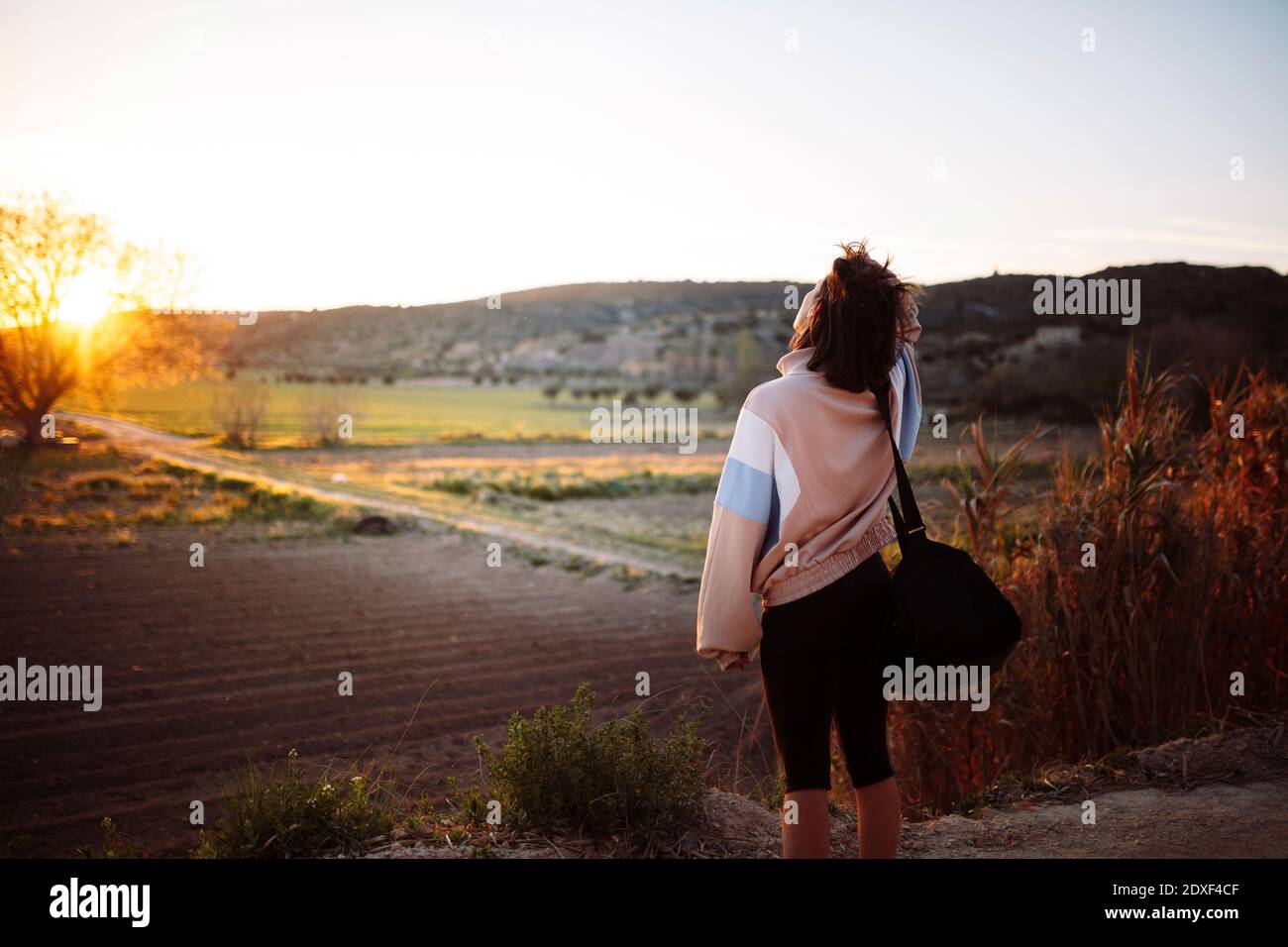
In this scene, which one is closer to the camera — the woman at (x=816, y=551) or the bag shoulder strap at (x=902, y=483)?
the woman at (x=816, y=551)

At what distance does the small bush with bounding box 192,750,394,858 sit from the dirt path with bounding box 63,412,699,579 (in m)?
9.44

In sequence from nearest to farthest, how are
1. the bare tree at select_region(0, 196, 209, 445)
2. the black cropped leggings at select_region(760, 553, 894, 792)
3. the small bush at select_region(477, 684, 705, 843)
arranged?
the black cropped leggings at select_region(760, 553, 894, 792)
the small bush at select_region(477, 684, 705, 843)
the bare tree at select_region(0, 196, 209, 445)

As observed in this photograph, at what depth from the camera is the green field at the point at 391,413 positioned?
114 ft

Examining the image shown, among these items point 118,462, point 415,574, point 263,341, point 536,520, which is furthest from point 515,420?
point 263,341

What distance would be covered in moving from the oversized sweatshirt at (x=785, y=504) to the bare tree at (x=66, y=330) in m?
25.1

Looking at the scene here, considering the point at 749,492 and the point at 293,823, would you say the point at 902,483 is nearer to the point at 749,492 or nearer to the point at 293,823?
the point at 749,492

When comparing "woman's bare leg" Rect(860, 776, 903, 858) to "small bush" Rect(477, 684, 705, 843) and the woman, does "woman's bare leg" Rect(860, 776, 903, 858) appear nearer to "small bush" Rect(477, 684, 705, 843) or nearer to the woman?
the woman

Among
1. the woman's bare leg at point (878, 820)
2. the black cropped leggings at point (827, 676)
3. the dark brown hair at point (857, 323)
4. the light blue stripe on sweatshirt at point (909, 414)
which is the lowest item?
the woman's bare leg at point (878, 820)

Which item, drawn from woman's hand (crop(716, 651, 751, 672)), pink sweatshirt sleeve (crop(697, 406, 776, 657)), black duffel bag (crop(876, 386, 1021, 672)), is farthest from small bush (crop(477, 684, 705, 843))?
black duffel bag (crop(876, 386, 1021, 672))

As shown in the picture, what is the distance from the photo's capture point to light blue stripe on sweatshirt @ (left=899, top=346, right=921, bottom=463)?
2.90 meters

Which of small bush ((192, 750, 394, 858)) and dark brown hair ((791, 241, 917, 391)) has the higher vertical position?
dark brown hair ((791, 241, 917, 391))

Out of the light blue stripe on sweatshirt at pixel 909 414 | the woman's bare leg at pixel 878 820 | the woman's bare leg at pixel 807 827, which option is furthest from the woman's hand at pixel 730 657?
the light blue stripe on sweatshirt at pixel 909 414

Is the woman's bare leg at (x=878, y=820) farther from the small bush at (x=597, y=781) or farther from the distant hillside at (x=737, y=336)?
the distant hillside at (x=737, y=336)
